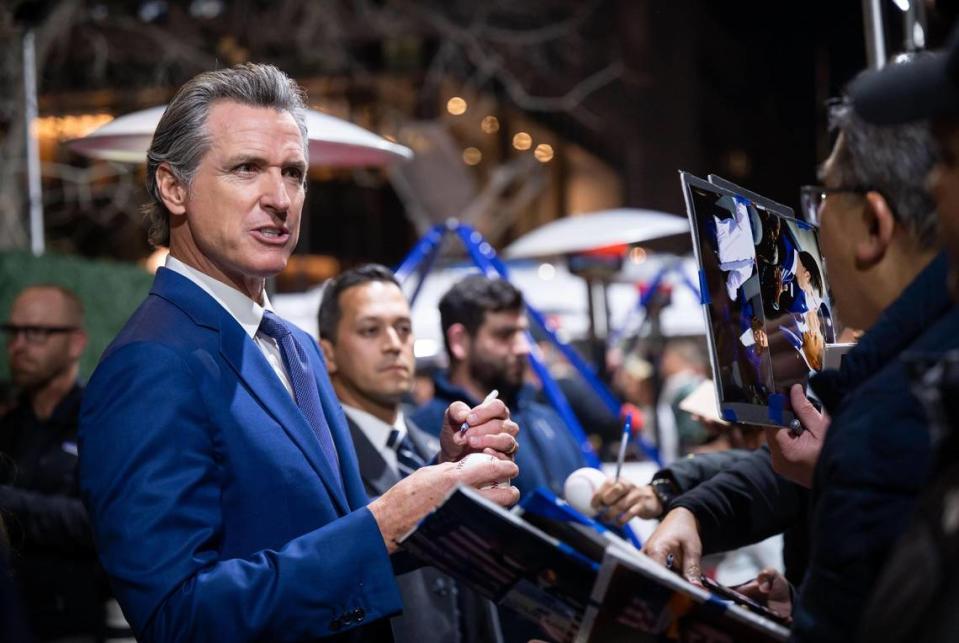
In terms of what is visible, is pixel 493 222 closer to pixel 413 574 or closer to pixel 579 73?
pixel 579 73

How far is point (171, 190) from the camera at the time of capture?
276 cm

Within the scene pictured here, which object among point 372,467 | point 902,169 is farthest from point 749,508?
point 372,467

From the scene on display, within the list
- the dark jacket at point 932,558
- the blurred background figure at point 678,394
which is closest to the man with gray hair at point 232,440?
the dark jacket at point 932,558

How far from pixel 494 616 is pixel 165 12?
1255 cm

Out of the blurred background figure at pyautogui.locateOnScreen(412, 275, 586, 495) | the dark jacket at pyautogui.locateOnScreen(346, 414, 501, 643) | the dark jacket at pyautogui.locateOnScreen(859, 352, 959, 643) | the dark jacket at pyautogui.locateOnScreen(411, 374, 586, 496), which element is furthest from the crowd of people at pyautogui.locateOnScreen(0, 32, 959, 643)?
the blurred background figure at pyautogui.locateOnScreen(412, 275, 586, 495)

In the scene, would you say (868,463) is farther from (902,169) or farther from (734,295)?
(734,295)

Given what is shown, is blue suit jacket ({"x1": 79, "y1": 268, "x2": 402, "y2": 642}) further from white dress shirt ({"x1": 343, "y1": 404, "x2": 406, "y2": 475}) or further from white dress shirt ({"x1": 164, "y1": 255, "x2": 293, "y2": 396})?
white dress shirt ({"x1": 343, "y1": 404, "x2": 406, "y2": 475})

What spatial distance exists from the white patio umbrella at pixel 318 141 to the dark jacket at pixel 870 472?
3716 millimetres

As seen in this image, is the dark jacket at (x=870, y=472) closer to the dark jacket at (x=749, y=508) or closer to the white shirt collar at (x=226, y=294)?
the dark jacket at (x=749, y=508)

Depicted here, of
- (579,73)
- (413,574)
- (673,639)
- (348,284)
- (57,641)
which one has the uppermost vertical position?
(579,73)

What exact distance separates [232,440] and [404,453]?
7.88 feet

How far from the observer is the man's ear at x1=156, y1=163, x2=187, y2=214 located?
108 inches

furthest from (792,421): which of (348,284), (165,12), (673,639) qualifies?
(165,12)

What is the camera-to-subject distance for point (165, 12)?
50.3ft
